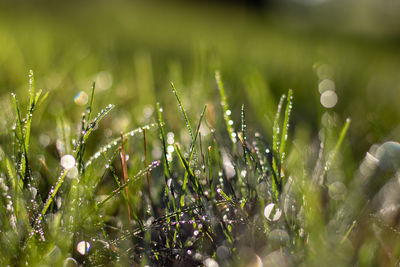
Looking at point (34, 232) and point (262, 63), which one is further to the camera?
point (262, 63)

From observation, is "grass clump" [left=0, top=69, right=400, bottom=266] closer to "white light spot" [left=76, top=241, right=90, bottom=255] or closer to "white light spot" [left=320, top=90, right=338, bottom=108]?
"white light spot" [left=76, top=241, right=90, bottom=255]

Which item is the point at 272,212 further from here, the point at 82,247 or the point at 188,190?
the point at 82,247

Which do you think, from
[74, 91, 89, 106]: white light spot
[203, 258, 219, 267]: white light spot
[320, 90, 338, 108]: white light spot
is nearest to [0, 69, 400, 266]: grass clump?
[203, 258, 219, 267]: white light spot

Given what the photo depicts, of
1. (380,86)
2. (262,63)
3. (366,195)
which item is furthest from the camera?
(262,63)

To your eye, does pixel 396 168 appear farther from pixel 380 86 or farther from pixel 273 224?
pixel 380 86

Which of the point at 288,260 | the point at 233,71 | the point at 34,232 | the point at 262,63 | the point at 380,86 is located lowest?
the point at 288,260

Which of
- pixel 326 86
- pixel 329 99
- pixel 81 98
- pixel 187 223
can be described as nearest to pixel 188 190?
pixel 187 223

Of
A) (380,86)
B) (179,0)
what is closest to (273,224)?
(380,86)
